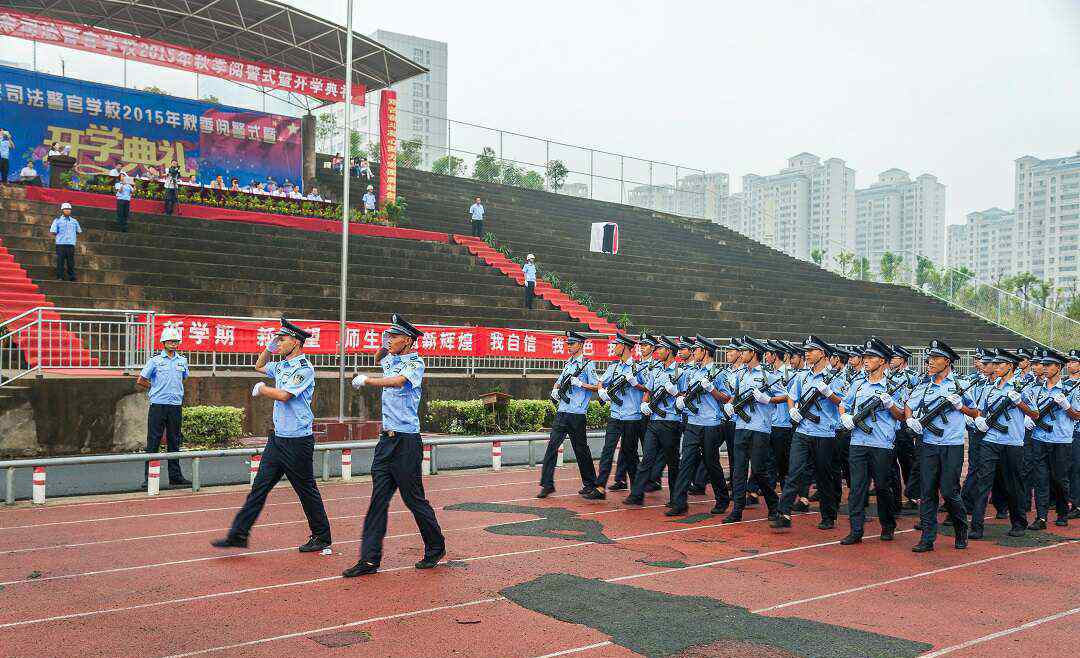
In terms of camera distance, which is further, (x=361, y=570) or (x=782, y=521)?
(x=782, y=521)

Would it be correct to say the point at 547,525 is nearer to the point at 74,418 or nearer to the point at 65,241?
the point at 74,418

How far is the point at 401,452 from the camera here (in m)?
7.76

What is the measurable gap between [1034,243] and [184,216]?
75.5m

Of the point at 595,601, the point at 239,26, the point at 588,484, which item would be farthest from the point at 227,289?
the point at 595,601

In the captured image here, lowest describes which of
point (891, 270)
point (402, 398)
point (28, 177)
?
point (402, 398)

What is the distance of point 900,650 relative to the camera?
5793 millimetres

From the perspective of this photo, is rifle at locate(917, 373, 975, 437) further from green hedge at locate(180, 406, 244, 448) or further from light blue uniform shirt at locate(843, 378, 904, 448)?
green hedge at locate(180, 406, 244, 448)

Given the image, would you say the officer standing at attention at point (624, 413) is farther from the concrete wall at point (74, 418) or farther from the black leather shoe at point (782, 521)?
the concrete wall at point (74, 418)

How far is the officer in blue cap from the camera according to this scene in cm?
769

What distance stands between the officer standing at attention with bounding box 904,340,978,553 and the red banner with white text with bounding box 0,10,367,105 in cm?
2397

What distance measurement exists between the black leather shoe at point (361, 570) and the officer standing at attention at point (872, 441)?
4740mm

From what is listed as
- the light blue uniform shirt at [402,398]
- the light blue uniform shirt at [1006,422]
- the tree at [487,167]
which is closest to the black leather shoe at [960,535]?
the light blue uniform shirt at [1006,422]

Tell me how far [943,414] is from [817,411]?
1229 mm

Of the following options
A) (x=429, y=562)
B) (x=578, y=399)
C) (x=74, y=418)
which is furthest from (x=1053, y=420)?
(x=74, y=418)
